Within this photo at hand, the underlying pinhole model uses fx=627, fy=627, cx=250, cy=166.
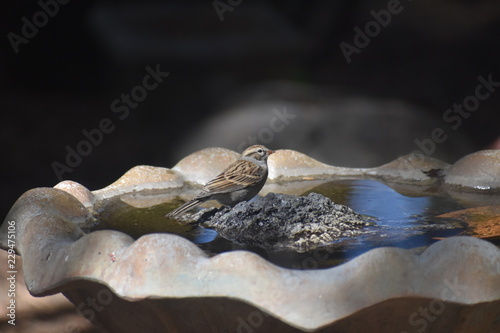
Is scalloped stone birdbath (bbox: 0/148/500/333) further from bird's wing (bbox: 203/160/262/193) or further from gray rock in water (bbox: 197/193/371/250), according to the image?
bird's wing (bbox: 203/160/262/193)

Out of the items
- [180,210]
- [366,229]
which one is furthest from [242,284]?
[180,210]

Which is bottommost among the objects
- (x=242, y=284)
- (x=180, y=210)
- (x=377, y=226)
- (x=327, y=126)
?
(x=327, y=126)

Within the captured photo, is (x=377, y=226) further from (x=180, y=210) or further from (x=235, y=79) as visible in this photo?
(x=235, y=79)

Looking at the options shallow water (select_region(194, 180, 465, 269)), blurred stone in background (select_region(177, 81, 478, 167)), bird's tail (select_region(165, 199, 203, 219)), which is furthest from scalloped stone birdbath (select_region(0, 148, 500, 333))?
blurred stone in background (select_region(177, 81, 478, 167))

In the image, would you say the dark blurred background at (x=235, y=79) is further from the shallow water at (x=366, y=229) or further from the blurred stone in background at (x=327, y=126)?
the shallow water at (x=366, y=229)

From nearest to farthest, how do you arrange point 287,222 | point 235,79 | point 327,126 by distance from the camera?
point 287,222, point 235,79, point 327,126
